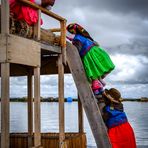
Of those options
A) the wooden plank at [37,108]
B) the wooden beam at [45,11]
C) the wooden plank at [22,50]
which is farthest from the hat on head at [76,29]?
the wooden plank at [37,108]

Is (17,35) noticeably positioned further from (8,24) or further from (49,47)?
(49,47)

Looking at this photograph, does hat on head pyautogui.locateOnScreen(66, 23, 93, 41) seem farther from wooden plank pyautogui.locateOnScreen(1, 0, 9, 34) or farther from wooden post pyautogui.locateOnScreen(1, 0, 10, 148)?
wooden post pyautogui.locateOnScreen(1, 0, 10, 148)

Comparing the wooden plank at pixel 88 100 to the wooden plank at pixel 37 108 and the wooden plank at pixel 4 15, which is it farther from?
the wooden plank at pixel 4 15

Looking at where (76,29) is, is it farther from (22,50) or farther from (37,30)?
(22,50)

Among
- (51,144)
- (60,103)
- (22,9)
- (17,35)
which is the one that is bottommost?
(51,144)

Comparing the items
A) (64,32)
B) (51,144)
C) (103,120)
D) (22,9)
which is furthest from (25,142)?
(22,9)

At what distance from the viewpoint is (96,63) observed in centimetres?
1325

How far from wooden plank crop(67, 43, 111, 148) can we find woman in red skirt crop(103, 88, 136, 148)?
1.38 ft

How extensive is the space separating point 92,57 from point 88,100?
124 centimetres

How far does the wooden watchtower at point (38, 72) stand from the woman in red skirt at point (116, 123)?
478 mm

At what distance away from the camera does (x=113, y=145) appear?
42.4ft

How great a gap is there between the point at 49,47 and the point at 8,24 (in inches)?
96.8

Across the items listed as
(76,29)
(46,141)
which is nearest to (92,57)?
(76,29)

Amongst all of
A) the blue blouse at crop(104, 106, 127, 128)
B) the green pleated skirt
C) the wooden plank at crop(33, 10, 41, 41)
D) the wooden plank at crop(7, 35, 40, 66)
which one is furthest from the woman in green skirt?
the wooden plank at crop(7, 35, 40, 66)
